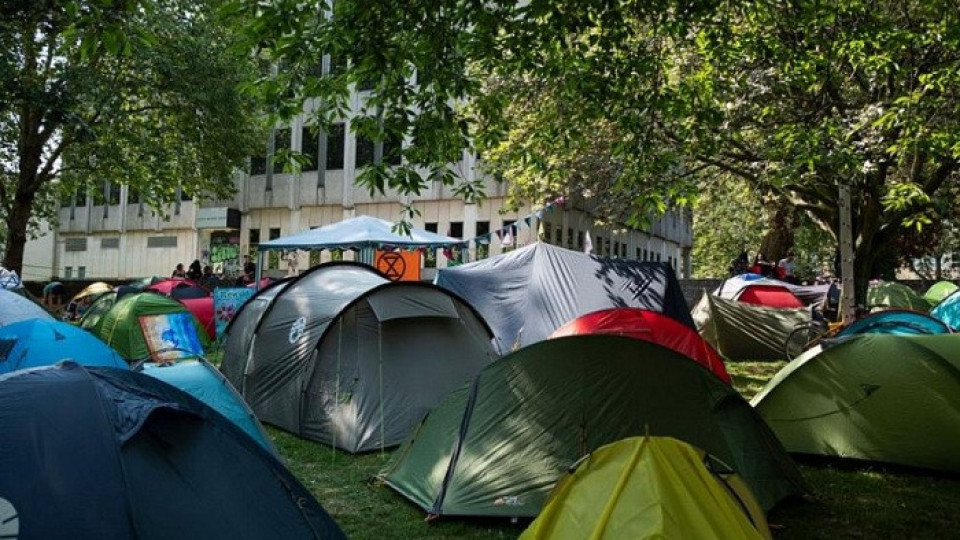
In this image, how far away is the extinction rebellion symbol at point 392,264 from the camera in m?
20.4

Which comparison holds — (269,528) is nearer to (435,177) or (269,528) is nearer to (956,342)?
(435,177)

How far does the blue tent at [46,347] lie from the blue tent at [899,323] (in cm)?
909

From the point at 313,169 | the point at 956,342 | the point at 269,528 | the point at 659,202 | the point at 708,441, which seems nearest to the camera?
the point at 269,528

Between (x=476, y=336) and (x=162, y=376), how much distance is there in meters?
3.35

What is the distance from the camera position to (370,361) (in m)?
7.66

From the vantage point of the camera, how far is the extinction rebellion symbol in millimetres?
20375

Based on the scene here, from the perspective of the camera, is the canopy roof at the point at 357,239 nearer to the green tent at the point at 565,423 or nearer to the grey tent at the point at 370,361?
the grey tent at the point at 370,361

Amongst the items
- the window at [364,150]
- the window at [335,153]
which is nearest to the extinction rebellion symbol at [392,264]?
the window at [364,150]

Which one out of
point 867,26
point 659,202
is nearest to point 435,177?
point 659,202

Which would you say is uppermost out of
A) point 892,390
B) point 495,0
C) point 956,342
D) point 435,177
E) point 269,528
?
point 495,0

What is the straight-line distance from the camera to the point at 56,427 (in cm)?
330

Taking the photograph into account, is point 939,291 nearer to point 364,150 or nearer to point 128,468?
point 364,150

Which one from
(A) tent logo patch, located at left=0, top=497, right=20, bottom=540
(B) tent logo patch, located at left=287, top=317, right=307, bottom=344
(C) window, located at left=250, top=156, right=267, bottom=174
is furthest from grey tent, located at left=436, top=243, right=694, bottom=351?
(C) window, located at left=250, top=156, right=267, bottom=174

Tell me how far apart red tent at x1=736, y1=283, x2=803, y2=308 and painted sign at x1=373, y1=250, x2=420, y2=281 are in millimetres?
8845
